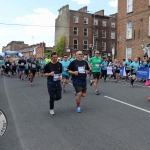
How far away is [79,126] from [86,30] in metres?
48.0

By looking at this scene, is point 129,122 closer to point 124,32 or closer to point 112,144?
point 112,144

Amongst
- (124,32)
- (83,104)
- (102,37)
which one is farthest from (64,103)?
(102,37)

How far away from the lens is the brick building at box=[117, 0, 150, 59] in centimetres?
2622

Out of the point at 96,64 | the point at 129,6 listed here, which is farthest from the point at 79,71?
the point at 129,6

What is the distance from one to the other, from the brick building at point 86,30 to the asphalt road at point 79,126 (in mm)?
41887

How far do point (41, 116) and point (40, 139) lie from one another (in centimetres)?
198

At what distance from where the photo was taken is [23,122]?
6348 millimetres

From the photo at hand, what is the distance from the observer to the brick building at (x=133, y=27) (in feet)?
86.0

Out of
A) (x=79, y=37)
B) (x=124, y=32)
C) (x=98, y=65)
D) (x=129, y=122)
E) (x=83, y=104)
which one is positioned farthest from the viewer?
(x=79, y=37)

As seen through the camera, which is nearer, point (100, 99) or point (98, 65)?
point (100, 99)

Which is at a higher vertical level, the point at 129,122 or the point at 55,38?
the point at 55,38

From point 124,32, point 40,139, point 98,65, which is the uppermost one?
point 124,32

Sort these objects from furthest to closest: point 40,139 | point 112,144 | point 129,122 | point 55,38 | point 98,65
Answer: point 55,38 < point 98,65 < point 129,122 < point 40,139 < point 112,144

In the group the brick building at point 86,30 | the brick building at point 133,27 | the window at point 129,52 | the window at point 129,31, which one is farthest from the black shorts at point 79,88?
the brick building at point 86,30
